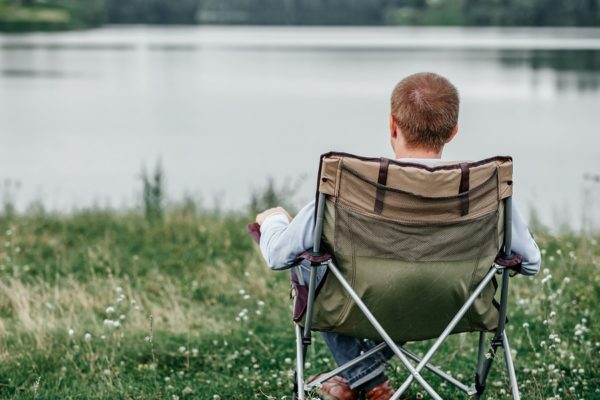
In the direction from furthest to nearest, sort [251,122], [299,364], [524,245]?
[251,122], [299,364], [524,245]

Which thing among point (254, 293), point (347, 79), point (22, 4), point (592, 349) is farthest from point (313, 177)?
point (22, 4)

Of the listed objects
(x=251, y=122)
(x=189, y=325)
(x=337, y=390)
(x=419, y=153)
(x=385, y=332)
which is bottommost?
(x=251, y=122)

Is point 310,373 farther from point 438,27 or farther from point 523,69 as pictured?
point 438,27

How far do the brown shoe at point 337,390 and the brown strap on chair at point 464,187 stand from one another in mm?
1000

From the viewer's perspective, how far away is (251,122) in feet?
86.1

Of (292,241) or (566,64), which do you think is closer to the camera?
(292,241)

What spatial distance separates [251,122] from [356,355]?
22.9m

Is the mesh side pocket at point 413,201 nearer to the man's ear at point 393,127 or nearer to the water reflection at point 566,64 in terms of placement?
the man's ear at point 393,127

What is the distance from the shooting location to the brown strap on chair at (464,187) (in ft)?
9.59

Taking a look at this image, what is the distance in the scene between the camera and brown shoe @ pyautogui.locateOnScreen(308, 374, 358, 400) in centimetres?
365

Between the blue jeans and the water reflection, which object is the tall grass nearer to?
the blue jeans

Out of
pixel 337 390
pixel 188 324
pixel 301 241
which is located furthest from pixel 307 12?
pixel 301 241

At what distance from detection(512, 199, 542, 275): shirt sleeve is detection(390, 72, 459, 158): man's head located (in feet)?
1.12

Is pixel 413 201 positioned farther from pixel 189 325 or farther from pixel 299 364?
pixel 189 325
